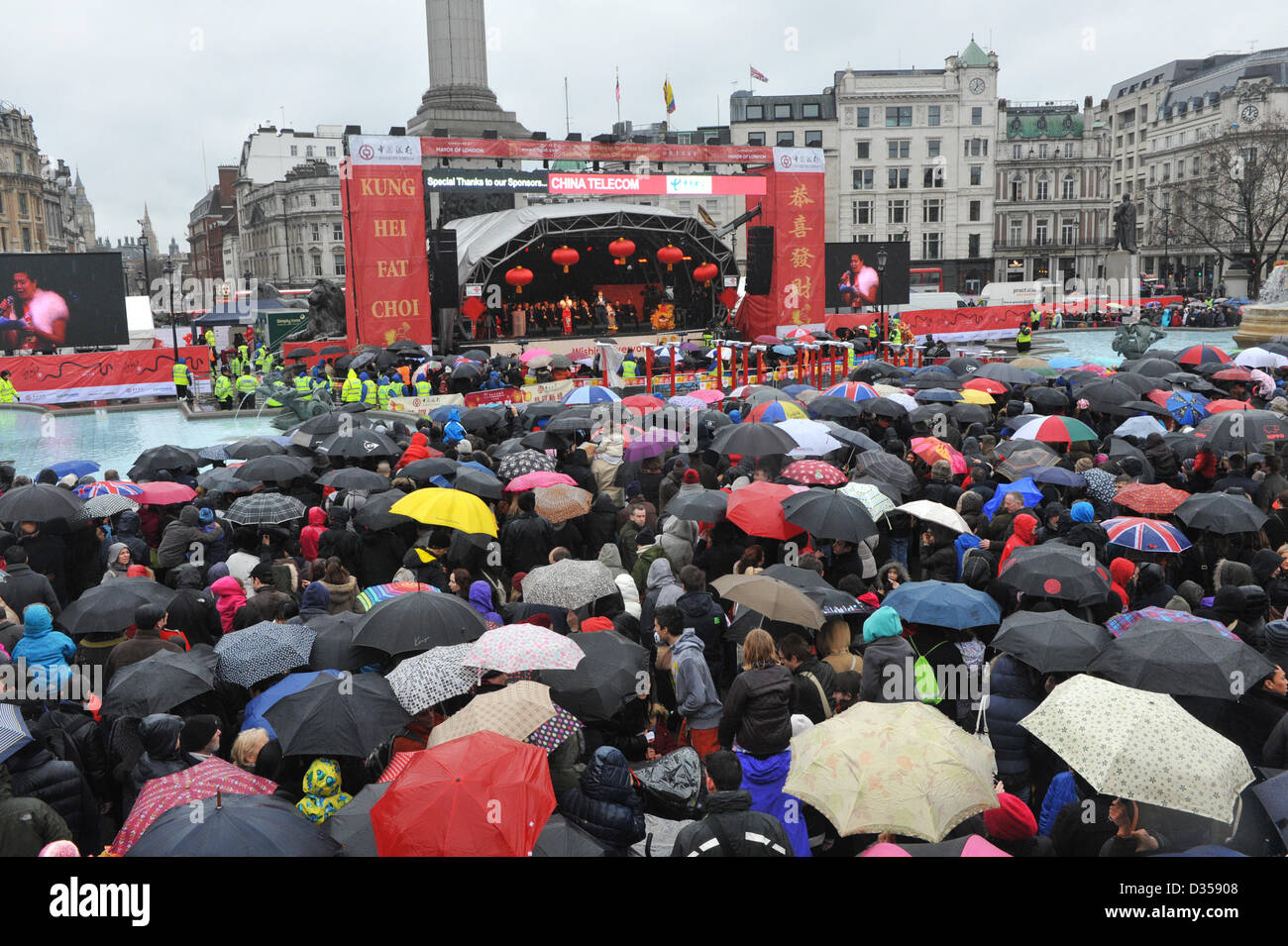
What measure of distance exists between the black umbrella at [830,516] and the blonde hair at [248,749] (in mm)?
4626

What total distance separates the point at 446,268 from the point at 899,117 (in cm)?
4881

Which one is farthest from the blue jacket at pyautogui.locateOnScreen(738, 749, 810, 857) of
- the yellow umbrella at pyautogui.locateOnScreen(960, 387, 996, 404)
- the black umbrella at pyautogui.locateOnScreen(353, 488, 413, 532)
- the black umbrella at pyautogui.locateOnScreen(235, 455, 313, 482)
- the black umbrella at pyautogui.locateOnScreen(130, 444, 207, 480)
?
the yellow umbrella at pyautogui.locateOnScreen(960, 387, 996, 404)

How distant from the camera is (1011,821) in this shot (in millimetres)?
4543

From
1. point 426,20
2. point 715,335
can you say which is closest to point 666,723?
point 715,335

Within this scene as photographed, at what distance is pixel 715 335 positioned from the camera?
37625mm

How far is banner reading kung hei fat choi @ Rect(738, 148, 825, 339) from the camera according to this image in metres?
38.4

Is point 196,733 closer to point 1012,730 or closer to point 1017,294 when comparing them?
point 1012,730

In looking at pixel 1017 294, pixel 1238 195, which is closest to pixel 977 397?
pixel 1017 294

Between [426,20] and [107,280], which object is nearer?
[107,280]

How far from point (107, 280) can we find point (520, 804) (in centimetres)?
3087

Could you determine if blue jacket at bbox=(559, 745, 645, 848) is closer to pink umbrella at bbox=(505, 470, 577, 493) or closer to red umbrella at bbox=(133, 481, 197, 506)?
pink umbrella at bbox=(505, 470, 577, 493)

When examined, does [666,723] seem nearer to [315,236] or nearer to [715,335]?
[715,335]

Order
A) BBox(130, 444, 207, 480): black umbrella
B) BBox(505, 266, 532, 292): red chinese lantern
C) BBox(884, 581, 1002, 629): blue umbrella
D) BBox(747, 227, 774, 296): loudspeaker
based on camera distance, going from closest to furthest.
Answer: BBox(884, 581, 1002, 629): blue umbrella
BBox(130, 444, 207, 480): black umbrella
BBox(505, 266, 532, 292): red chinese lantern
BBox(747, 227, 774, 296): loudspeaker

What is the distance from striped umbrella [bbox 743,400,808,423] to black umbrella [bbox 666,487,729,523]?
13.6 ft
